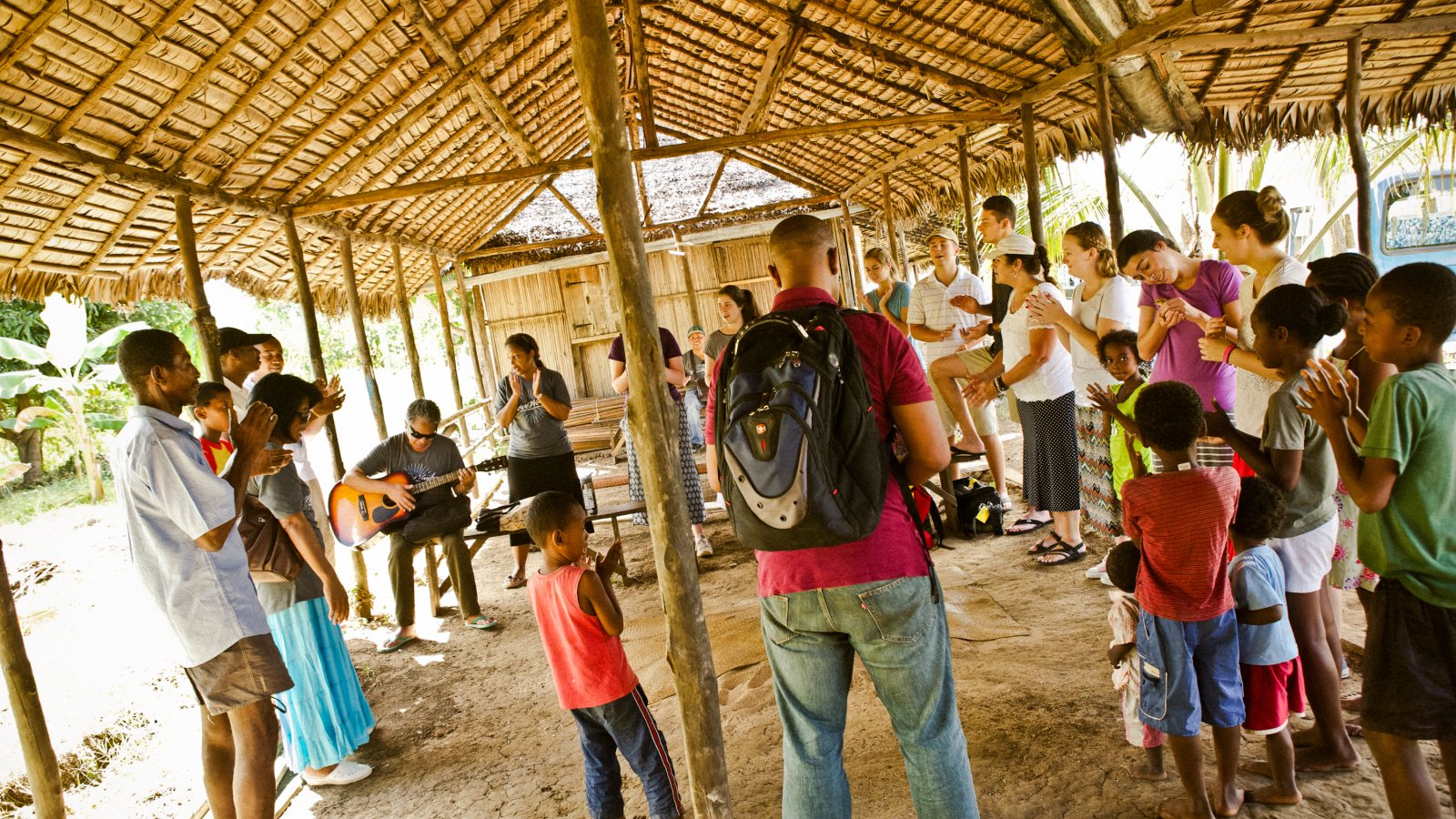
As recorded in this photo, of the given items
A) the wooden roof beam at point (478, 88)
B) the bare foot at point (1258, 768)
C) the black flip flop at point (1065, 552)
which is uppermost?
the wooden roof beam at point (478, 88)

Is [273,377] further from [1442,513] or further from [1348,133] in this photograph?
[1348,133]

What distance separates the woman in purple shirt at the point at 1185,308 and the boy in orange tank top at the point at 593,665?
2488 millimetres

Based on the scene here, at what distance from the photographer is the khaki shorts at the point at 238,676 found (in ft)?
8.44

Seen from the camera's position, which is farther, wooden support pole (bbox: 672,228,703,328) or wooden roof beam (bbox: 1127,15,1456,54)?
wooden support pole (bbox: 672,228,703,328)

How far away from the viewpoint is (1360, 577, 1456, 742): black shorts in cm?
186

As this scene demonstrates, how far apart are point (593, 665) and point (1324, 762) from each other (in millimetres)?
2300

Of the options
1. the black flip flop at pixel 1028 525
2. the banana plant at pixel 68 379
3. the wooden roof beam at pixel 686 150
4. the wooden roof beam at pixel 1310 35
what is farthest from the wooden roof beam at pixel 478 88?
the banana plant at pixel 68 379

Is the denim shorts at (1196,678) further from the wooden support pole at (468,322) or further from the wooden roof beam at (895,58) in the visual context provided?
the wooden support pole at (468,322)

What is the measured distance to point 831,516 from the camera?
1.80m

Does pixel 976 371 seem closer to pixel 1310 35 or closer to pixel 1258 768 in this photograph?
pixel 1310 35

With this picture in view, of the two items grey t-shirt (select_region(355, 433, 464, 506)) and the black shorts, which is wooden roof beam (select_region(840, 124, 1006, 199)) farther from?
the black shorts

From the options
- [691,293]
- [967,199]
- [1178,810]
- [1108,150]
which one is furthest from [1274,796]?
[691,293]

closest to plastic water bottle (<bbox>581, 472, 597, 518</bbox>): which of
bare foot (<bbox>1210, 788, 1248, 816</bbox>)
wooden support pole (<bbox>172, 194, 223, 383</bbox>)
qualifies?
wooden support pole (<bbox>172, 194, 223, 383</bbox>)

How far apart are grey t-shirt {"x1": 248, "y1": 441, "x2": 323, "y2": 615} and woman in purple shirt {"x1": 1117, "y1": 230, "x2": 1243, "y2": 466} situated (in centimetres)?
380
